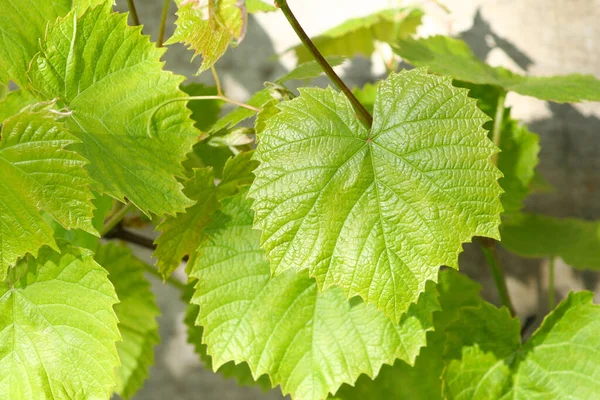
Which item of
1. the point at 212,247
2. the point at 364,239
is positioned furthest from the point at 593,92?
the point at 212,247

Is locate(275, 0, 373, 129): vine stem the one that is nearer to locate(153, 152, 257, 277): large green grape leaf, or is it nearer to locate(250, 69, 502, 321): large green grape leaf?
locate(250, 69, 502, 321): large green grape leaf

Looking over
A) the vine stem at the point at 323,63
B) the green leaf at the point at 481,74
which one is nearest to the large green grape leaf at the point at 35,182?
the vine stem at the point at 323,63

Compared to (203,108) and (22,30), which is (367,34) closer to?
(203,108)

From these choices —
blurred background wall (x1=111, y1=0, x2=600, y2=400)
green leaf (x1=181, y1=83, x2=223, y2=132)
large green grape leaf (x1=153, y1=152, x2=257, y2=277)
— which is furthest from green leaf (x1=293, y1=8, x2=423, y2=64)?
large green grape leaf (x1=153, y1=152, x2=257, y2=277)

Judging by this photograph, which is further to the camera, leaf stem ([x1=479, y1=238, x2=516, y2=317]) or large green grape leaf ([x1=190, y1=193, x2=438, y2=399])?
leaf stem ([x1=479, y1=238, x2=516, y2=317])

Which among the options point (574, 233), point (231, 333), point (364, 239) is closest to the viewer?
point (364, 239)

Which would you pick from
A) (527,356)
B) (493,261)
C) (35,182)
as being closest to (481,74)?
(493,261)

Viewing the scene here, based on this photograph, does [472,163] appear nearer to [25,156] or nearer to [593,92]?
[593,92]
